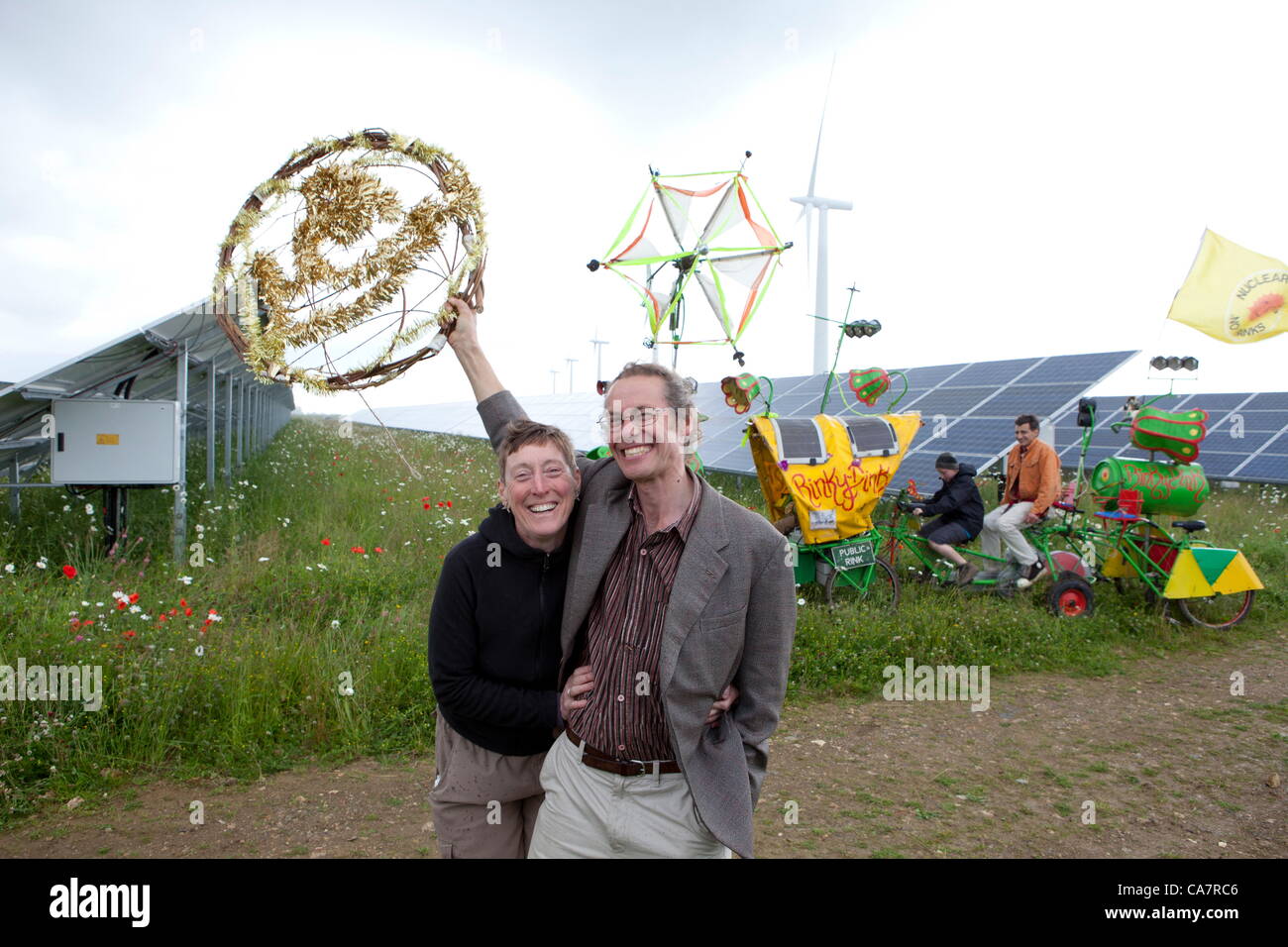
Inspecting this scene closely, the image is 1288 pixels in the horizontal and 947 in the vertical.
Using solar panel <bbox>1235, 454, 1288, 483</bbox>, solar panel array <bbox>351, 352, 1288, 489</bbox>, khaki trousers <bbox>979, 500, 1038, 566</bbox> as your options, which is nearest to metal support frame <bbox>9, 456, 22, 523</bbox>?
solar panel array <bbox>351, 352, 1288, 489</bbox>

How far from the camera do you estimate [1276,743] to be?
5.38 metres

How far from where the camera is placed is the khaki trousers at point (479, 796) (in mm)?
2307

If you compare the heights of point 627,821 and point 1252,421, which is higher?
point 1252,421

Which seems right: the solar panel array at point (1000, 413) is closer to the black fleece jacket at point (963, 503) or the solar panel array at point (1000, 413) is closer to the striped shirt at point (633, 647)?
the black fleece jacket at point (963, 503)

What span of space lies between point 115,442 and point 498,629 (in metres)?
6.40

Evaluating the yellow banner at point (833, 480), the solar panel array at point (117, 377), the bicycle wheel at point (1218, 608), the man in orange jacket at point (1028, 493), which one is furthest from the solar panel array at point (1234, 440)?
the solar panel array at point (117, 377)

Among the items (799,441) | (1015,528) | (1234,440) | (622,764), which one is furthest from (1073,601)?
(1234,440)

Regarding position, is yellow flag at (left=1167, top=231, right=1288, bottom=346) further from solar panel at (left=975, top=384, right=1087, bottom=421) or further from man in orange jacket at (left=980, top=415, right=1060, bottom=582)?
solar panel at (left=975, top=384, right=1087, bottom=421)

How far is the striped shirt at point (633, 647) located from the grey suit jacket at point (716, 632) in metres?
0.05

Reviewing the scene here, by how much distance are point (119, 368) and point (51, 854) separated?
5.09 m

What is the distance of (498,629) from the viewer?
2229mm

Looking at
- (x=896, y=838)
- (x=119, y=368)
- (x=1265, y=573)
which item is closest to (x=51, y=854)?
(x=896, y=838)

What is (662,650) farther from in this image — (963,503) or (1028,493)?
(1028,493)

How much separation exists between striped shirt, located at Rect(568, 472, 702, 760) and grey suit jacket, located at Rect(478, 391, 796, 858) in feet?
0.15
